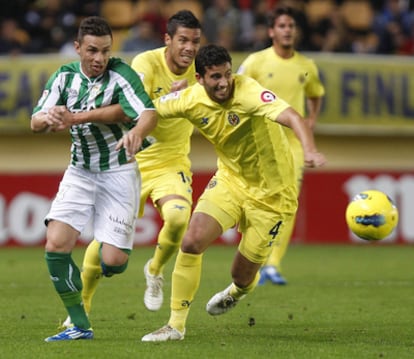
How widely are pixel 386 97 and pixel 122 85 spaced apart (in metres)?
11.3

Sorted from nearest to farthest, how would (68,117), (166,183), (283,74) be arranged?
(68,117) < (166,183) < (283,74)

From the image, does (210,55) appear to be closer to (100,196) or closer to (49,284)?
(100,196)

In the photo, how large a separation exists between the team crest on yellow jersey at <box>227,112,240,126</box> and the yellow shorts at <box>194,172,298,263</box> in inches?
21.0

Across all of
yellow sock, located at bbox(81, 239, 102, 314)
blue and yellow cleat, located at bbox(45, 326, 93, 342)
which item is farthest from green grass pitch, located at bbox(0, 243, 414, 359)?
yellow sock, located at bbox(81, 239, 102, 314)

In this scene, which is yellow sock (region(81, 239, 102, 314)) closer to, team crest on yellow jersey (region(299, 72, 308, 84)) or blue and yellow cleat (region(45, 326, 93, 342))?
blue and yellow cleat (region(45, 326, 93, 342))

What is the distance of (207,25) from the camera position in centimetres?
1811

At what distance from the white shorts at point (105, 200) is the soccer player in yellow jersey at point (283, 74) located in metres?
3.96

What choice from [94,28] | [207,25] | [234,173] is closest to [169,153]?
[234,173]

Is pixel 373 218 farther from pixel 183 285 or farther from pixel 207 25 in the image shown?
pixel 207 25

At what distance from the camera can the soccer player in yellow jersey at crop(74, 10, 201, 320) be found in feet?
28.2

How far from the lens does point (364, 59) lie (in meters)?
17.9

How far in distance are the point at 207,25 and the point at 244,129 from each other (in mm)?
10811

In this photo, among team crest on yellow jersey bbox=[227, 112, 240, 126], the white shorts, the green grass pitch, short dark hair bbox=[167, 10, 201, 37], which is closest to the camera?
the green grass pitch

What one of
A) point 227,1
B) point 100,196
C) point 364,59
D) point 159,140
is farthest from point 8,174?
point 100,196
